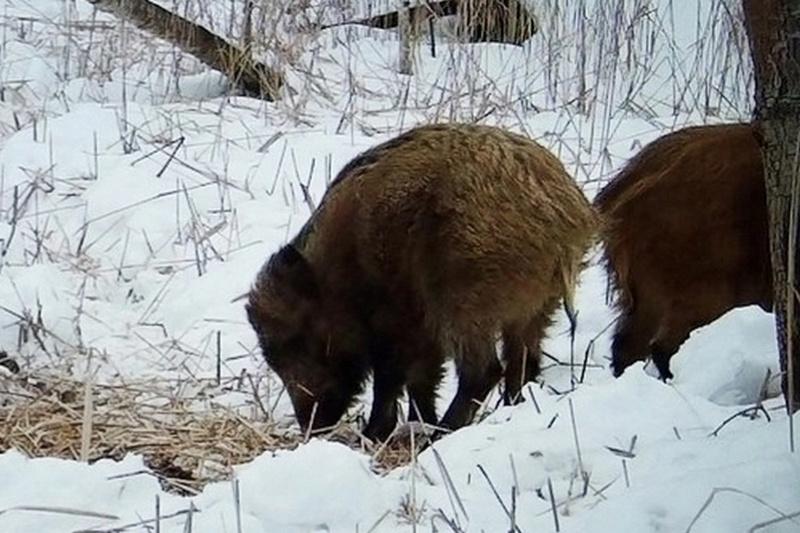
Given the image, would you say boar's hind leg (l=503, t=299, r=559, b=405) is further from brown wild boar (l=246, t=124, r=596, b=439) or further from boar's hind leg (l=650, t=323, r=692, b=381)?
boar's hind leg (l=650, t=323, r=692, b=381)

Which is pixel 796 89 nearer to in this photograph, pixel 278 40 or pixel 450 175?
pixel 450 175

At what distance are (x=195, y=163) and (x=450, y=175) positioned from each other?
2.75m

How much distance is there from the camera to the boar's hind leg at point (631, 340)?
447 cm

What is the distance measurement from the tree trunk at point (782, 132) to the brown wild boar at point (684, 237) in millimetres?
1541

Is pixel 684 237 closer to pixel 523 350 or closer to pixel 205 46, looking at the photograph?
pixel 523 350

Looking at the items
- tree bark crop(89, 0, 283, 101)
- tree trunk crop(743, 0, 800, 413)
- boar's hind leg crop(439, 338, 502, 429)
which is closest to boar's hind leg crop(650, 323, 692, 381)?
boar's hind leg crop(439, 338, 502, 429)

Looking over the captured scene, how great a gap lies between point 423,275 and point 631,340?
0.77 meters

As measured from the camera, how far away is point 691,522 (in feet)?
7.30

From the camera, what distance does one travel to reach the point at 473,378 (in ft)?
13.8

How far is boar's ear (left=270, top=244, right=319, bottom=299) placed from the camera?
4.54 m

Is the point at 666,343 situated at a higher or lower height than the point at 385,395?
higher

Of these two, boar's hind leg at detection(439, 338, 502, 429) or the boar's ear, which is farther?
the boar's ear

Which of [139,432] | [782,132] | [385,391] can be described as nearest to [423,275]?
[385,391]

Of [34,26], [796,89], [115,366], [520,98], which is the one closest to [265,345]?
[115,366]
